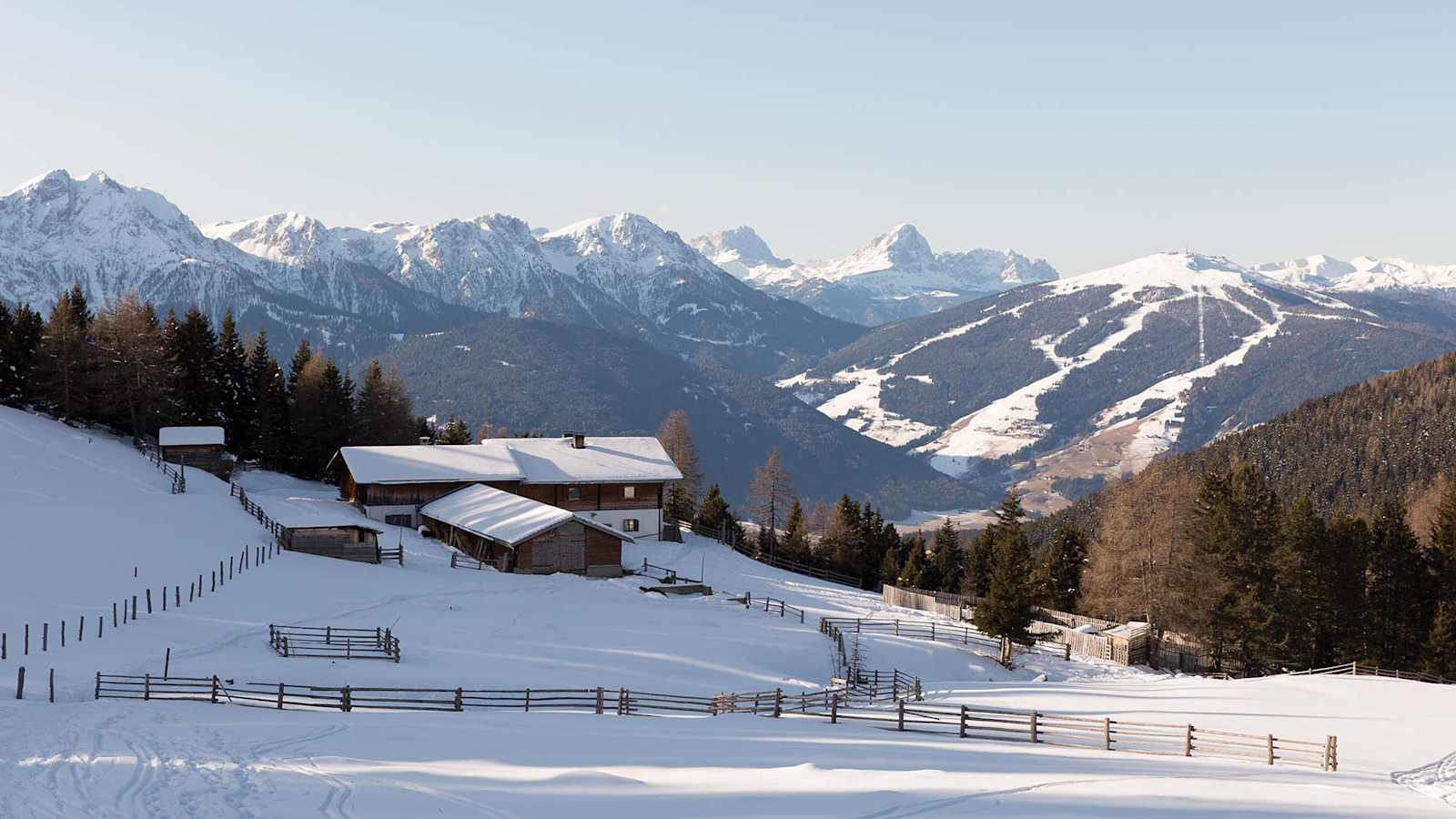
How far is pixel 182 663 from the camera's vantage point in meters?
34.4

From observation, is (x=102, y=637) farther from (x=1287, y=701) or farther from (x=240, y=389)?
(x=240, y=389)

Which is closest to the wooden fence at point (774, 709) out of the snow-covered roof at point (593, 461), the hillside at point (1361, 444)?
the snow-covered roof at point (593, 461)

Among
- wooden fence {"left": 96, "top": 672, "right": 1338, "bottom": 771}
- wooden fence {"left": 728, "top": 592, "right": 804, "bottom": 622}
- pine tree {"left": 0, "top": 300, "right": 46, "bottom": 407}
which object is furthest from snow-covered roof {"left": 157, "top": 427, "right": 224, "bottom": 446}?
wooden fence {"left": 96, "top": 672, "right": 1338, "bottom": 771}

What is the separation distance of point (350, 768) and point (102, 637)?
18.6 m

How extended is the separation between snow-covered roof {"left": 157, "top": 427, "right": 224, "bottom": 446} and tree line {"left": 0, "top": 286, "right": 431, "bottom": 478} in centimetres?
594

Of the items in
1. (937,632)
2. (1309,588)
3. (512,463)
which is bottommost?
(937,632)

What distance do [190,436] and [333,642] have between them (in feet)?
136

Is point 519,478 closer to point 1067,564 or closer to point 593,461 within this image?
point 593,461

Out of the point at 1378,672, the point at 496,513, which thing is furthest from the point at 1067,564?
the point at 496,513

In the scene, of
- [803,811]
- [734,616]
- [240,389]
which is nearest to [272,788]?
[803,811]

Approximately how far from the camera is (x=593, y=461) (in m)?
75.5

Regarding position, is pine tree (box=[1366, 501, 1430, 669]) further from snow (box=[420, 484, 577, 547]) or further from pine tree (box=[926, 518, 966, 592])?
snow (box=[420, 484, 577, 547])

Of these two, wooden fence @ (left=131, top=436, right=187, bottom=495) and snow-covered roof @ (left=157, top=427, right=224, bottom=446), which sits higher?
snow-covered roof @ (left=157, top=427, right=224, bottom=446)

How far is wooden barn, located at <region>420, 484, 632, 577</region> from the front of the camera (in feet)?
197
